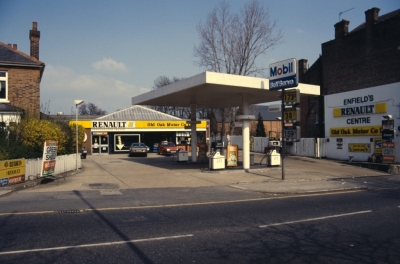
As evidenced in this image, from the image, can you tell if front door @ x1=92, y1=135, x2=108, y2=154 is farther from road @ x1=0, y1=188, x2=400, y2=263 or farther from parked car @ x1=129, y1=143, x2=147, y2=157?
road @ x1=0, y1=188, x2=400, y2=263

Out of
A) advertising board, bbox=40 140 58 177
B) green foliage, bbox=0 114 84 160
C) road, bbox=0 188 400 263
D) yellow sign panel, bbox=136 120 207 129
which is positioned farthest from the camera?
yellow sign panel, bbox=136 120 207 129

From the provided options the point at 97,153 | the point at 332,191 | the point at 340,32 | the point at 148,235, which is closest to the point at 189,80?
the point at 332,191

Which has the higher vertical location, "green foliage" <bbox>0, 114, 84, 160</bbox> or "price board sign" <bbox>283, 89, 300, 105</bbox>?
"price board sign" <bbox>283, 89, 300, 105</bbox>

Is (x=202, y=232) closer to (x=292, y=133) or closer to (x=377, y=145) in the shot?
(x=292, y=133)

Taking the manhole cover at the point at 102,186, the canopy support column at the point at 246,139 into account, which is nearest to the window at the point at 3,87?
the manhole cover at the point at 102,186

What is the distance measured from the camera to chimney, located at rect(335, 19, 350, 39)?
32250 millimetres

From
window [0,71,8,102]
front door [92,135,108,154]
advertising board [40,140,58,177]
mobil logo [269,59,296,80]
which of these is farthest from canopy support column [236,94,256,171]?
front door [92,135,108,154]

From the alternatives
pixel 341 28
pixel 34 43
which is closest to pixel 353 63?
pixel 341 28

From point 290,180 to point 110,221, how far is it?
1063 cm

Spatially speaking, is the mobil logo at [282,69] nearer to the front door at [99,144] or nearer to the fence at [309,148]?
the fence at [309,148]

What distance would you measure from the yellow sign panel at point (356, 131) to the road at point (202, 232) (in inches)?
679

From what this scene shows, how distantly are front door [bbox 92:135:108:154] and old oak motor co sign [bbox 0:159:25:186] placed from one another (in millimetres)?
28944

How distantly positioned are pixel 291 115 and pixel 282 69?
2166 mm

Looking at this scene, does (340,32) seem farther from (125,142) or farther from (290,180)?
(125,142)
